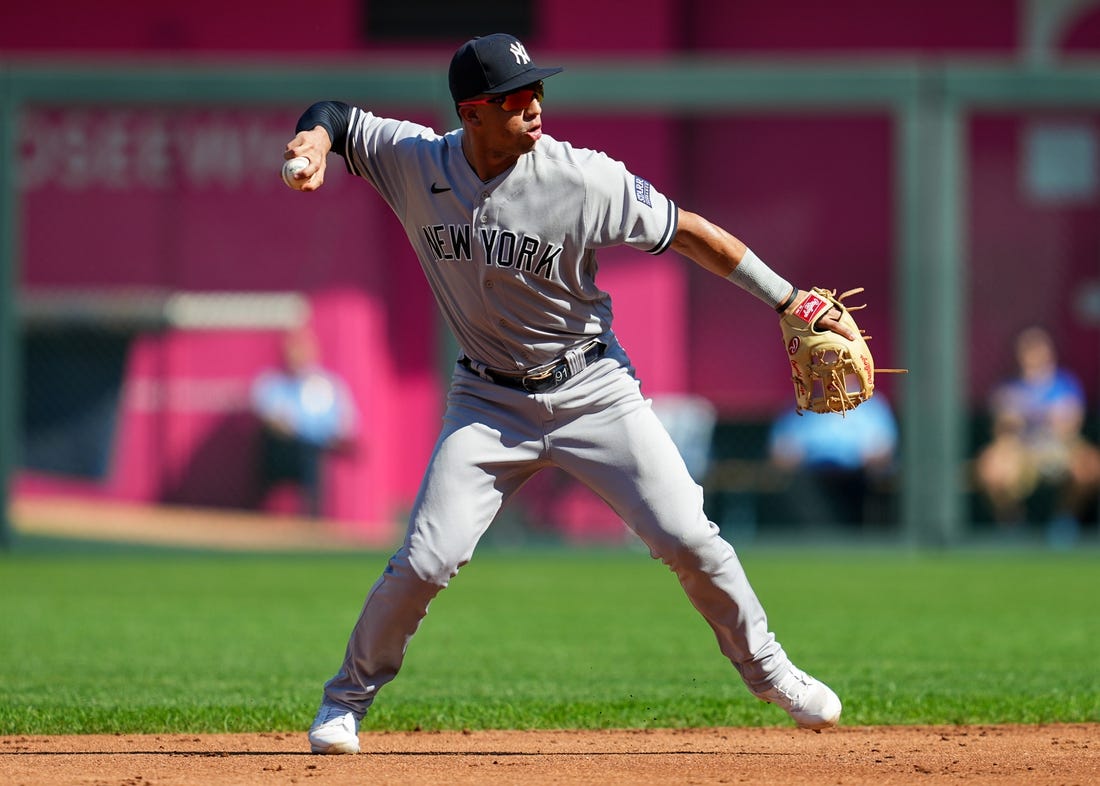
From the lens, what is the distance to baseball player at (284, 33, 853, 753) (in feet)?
15.6

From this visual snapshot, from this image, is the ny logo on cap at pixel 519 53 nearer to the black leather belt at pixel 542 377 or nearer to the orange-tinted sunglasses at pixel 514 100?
the orange-tinted sunglasses at pixel 514 100

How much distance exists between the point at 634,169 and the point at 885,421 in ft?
10.2

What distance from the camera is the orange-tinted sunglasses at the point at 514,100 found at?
4672 millimetres

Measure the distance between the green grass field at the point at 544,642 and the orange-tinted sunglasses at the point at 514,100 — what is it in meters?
2.04

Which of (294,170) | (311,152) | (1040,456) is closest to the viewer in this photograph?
(294,170)

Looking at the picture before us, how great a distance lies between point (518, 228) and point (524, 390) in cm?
46

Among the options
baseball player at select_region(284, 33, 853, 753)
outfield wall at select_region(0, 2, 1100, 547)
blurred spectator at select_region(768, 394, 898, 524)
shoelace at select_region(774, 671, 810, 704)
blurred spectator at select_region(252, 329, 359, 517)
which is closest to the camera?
baseball player at select_region(284, 33, 853, 753)

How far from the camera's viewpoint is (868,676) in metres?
6.45

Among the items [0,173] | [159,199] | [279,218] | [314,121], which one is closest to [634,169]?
[279,218]

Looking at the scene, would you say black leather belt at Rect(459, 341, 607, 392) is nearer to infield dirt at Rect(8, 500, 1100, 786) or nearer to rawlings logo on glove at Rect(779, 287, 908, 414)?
rawlings logo on glove at Rect(779, 287, 908, 414)

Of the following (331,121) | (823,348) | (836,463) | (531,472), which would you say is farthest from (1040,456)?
(331,121)

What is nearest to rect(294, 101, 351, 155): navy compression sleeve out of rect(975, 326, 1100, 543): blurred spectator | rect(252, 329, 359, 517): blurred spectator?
rect(252, 329, 359, 517): blurred spectator

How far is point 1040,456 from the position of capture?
1177cm

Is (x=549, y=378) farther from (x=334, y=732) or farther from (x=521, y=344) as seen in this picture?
(x=334, y=732)
